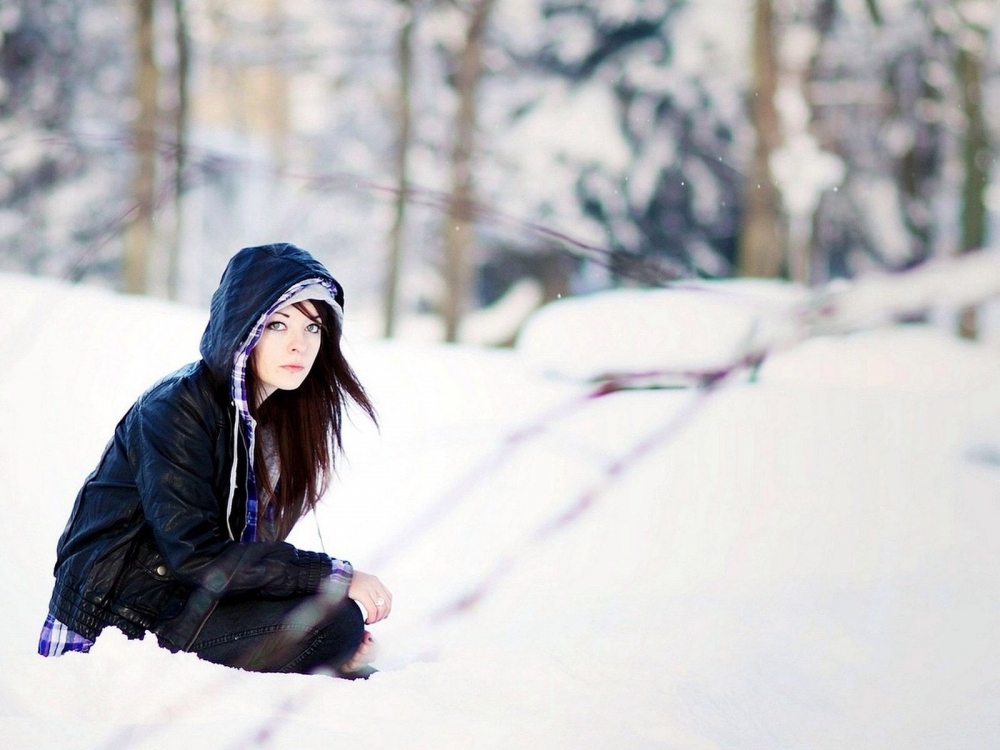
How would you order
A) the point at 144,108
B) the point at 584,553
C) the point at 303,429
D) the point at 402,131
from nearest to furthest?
the point at 303,429 < the point at 584,553 < the point at 144,108 < the point at 402,131

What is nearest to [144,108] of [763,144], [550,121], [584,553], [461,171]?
[461,171]

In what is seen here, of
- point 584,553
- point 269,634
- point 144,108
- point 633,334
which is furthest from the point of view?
point 144,108

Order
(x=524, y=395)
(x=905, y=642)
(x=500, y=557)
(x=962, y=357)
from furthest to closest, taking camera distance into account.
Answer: (x=962, y=357), (x=524, y=395), (x=500, y=557), (x=905, y=642)

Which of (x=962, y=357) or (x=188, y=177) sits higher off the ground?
(x=188, y=177)

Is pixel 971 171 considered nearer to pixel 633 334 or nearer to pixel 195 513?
pixel 633 334

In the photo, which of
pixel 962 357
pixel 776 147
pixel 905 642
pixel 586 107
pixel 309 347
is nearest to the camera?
pixel 309 347

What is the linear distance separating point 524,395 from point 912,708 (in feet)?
7.85

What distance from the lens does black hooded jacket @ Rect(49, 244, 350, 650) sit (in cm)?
159

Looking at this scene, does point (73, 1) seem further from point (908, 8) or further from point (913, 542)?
point (913, 542)

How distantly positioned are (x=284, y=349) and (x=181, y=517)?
356 mm

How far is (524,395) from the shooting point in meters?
4.04

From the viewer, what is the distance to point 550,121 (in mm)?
9938

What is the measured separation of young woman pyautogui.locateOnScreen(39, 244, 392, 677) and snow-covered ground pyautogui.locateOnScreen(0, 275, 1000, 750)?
83 mm

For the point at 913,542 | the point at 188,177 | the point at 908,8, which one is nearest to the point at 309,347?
the point at 188,177
